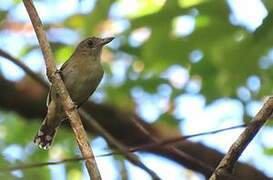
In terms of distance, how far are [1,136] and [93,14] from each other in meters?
2.02

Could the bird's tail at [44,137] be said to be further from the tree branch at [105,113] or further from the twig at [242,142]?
the twig at [242,142]

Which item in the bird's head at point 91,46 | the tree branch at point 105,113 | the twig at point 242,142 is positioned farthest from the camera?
the bird's head at point 91,46

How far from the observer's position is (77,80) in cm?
525

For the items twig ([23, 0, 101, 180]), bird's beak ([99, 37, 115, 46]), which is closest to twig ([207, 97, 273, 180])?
twig ([23, 0, 101, 180])

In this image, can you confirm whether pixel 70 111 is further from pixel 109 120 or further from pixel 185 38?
pixel 109 120

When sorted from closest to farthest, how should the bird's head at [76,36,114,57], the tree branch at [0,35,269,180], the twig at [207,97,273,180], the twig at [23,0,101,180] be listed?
the twig at [207,97,273,180] < the twig at [23,0,101,180] < the tree branch at [0,35,269,180] < the bird's head at [76,36,114,57]

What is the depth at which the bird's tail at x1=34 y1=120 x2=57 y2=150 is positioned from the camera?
5094 mm

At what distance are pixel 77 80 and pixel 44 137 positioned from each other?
514 millimetres

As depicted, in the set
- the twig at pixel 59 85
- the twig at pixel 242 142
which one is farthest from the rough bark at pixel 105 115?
the twig at pixel 242 142

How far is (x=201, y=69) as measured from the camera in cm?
512

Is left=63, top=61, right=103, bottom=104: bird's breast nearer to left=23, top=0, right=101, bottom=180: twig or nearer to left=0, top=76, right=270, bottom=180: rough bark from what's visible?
left=0, top=76, right=270, bottom=180: rough bark

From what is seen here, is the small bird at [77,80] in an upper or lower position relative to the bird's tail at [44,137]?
upper

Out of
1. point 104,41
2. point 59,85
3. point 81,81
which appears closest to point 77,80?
point 81,81

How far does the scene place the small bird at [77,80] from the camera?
16.8ft
